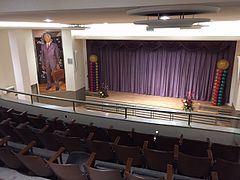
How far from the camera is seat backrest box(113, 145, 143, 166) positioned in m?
3.14

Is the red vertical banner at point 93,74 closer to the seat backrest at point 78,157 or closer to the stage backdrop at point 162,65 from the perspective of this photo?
the stage backdrop at point 162,65

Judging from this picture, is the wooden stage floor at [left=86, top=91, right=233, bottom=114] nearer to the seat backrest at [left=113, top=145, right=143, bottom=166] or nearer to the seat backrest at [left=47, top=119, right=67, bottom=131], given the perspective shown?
the seat backrest at [left=47, top=119, right=67, bottom=131]

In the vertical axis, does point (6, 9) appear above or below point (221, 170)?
above

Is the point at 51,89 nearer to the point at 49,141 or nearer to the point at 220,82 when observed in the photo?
the point at 220,82

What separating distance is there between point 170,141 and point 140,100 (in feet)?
23.3

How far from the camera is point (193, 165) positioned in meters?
2.95

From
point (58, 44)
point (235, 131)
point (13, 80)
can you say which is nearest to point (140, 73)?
point (58, 44)

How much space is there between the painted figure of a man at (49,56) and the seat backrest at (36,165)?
851 cm

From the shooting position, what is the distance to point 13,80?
8656 millimetres

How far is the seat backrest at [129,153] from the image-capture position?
314 cm

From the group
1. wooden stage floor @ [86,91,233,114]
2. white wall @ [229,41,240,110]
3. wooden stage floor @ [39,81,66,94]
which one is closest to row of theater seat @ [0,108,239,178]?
white wall @ [229,41,240,110]

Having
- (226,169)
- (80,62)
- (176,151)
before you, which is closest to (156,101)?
(80,62)

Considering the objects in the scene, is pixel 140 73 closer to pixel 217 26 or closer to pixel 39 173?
pixel 217 26

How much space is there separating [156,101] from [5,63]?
6486mm
